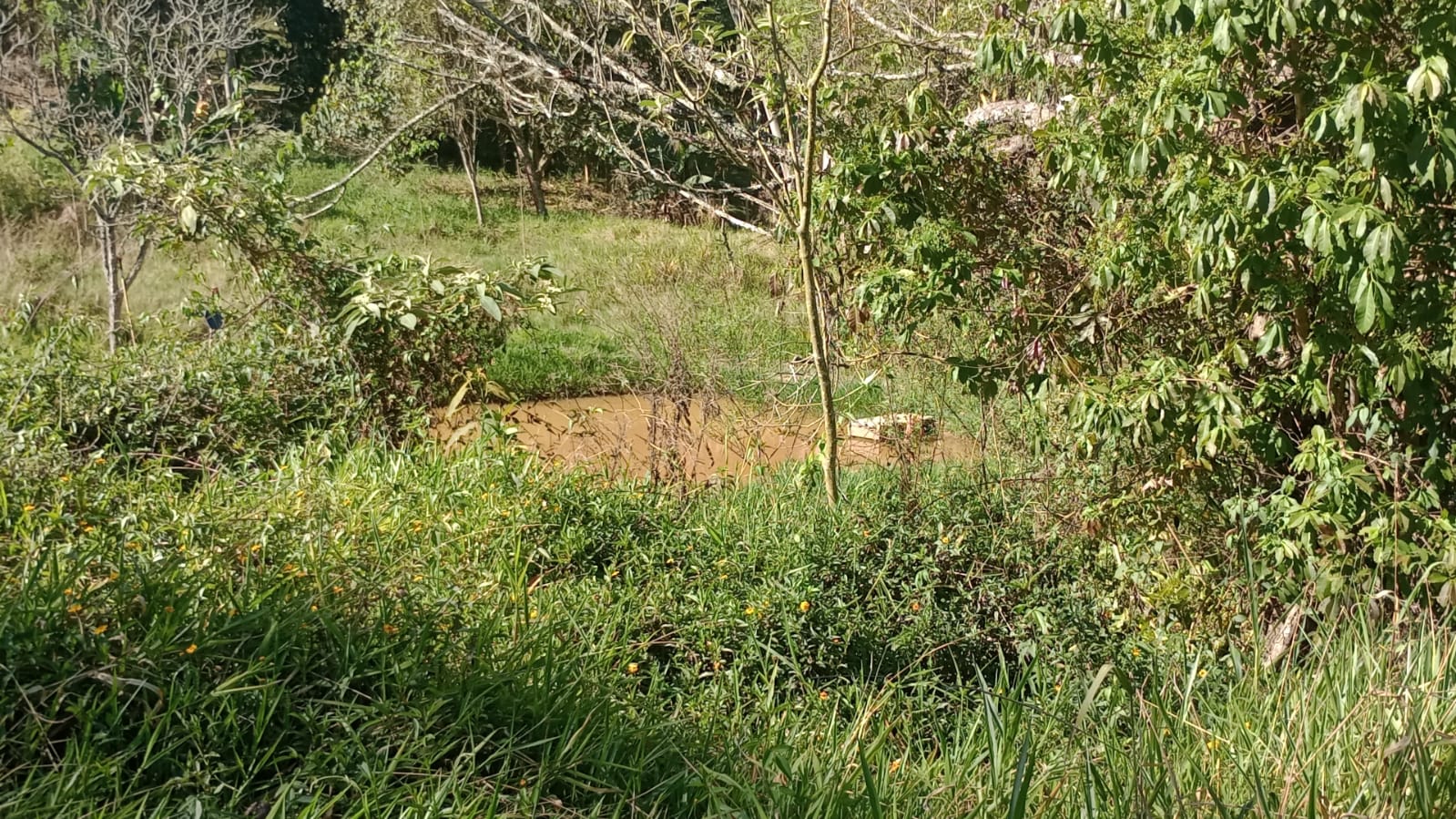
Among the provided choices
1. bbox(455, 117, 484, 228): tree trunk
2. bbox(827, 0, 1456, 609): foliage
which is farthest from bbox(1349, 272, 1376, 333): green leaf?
bbox(455, 117, 484, 228): tree trunk

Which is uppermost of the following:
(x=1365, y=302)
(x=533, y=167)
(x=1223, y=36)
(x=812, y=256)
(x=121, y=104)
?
(x=1223, y=36)

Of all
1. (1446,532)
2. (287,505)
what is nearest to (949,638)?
(1446,532)

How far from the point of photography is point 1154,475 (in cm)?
401

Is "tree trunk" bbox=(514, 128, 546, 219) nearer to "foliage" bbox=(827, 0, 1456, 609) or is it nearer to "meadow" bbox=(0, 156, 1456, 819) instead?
"meadow" bbox=(0, 156, 1456, 819)

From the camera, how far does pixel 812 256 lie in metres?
4.46

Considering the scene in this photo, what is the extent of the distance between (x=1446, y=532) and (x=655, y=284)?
841 centimetres

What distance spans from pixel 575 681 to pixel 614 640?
711 millimetres

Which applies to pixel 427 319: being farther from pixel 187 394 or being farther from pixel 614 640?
pixel 614 640

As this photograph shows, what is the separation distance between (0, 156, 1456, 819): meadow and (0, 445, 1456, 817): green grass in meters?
0.01

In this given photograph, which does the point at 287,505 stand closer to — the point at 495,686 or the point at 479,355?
the point at 495,686

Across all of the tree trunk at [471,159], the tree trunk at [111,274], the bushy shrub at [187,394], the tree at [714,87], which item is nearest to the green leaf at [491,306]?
the bushy shrub at [187,394]

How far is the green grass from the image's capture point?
199 centimetres

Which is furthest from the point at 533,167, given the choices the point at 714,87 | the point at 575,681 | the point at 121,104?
the point at 575,681

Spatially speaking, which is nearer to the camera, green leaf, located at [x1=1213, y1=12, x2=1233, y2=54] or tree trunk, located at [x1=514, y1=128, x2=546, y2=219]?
green leaf, located at [x1=1213, y1=12, x2=1233, y2=54]
